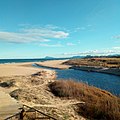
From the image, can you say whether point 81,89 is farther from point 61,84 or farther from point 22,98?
point 22,98

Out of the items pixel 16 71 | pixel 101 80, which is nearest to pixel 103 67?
pixel 16 71

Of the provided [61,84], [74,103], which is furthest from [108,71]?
[74,103]

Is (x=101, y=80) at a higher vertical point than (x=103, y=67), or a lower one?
lower

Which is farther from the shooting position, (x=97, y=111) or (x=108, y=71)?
(x=108, y=71)

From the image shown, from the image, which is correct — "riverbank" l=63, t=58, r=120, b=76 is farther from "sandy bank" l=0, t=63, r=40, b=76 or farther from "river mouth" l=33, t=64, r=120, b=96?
"sandy bank" l=0, t=63, r=40, b=76

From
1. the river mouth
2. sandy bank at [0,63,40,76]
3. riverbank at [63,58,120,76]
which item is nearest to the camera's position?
the river mouth

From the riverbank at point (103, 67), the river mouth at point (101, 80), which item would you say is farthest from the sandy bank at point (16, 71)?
the riverbank at point (103, 67)

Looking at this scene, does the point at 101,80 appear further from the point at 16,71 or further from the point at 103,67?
the point at 103,67

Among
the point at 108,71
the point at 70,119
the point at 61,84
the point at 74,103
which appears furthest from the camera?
the point at 108,71

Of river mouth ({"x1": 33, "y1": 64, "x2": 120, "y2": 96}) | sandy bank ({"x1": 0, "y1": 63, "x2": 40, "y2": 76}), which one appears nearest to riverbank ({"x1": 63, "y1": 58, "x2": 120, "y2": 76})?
river mouth ({"x1": 33, "y1": 64, "x2": 120, "y2": 96})

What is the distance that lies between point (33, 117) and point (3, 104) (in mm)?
3074

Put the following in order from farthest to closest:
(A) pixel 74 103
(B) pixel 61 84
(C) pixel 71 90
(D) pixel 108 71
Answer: (D) pixel 108 71
(B) pixel 61 84
(C) pixel 71 90
(A) pixel 74 103

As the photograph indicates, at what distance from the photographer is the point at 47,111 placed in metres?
13.8

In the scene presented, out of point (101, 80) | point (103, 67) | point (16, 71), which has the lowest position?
point (101, 80)
